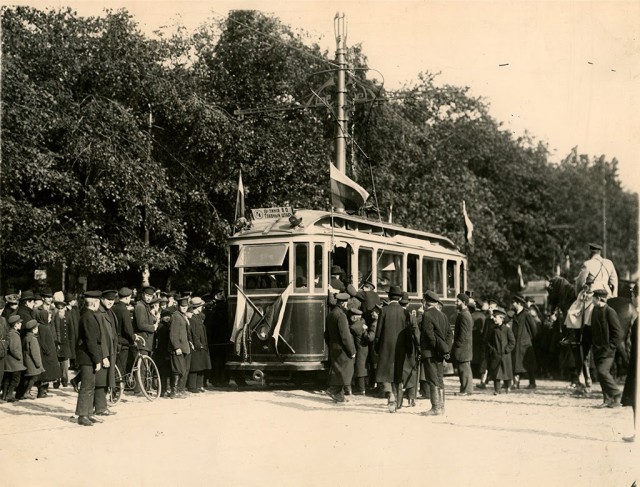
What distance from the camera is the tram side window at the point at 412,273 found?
16922mm

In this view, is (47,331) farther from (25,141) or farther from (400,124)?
(400,124)

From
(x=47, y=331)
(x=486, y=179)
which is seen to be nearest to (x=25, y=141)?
(x=47, y=331)

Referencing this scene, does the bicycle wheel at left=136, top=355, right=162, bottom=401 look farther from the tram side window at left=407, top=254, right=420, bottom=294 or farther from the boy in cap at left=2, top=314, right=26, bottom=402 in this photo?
the tram side window at left=407, top=254, right=420, bottom=294

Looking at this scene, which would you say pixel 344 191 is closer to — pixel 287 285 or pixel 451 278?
pixel 287 285

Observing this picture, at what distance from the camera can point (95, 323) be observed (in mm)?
10812

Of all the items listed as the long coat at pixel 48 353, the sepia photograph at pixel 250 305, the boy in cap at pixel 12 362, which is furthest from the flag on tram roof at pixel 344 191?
the boy in cap at pixel 12 362

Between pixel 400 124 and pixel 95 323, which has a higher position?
pixel 400 124

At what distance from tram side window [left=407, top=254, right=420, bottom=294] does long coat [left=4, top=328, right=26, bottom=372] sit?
779 centimetres

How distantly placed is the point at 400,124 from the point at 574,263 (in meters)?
23.0

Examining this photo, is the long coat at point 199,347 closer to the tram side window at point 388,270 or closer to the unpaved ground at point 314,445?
the unpaved ground at point 314,445

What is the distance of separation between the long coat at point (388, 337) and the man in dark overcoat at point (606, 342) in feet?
9.41

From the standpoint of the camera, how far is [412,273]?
1708 centimetres

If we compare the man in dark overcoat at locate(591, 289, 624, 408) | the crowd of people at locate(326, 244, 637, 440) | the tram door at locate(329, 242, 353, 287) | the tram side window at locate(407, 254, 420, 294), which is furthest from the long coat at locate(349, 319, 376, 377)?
the man in dark overcoat at locate(591, 289, 624, 408)

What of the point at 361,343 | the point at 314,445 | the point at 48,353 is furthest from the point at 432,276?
the point at 314,445
